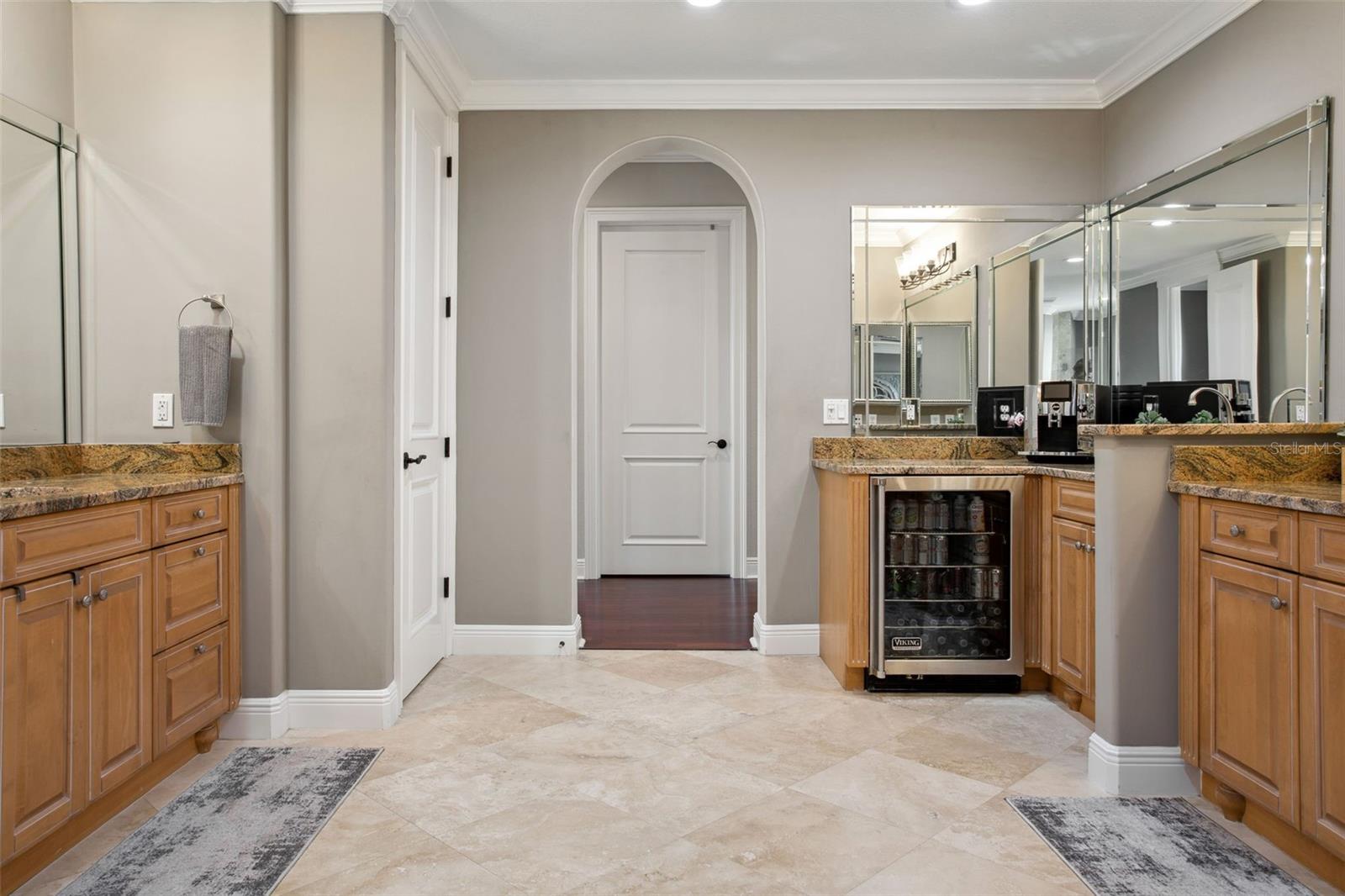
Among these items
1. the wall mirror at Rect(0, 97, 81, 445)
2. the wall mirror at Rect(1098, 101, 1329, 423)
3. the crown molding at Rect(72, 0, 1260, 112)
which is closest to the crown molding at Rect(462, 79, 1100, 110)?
the crown molding at Rect(72, 0, 1260, 112)

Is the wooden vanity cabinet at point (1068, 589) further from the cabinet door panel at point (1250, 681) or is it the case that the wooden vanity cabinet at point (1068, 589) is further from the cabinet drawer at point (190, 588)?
the cabinet drawer at point (190, 588)

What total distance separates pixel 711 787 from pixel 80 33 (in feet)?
10.2

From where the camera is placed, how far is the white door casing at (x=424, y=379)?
2889mm

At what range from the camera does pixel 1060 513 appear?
2.84 meters

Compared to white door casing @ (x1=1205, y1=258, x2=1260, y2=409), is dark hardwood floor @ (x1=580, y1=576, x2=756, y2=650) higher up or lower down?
lower down

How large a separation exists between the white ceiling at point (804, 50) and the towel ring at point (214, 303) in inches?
40.2

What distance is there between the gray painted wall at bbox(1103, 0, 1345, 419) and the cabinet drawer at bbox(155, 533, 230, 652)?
11.4 feet

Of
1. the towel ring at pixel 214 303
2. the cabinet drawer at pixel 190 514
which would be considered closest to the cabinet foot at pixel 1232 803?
the cabinet drawer at pixel 190 514

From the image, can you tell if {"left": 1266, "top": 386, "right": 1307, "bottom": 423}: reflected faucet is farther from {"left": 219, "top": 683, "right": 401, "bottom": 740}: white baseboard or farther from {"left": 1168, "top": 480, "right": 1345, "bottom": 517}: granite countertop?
{"left": 219, "top": 683, "right": 401, "bottom": 740}: white baseboard

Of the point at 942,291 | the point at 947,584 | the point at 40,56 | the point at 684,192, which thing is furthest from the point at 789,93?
the point at 40,56

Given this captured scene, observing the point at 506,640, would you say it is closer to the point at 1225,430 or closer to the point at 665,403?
the point at 665,403

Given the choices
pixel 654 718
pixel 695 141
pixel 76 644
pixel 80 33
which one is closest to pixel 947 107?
pixel 695 141

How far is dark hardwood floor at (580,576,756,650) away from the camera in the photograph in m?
3.79

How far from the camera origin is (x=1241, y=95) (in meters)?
2.76
